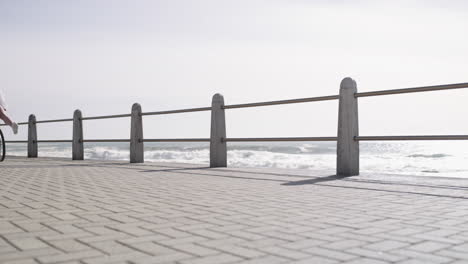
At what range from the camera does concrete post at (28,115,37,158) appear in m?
13.5

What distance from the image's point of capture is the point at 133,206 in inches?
137

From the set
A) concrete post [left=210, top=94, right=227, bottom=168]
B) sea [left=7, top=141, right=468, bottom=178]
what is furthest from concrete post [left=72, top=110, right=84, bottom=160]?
concrete post [left=210, top=94, right=227, bottom=168]

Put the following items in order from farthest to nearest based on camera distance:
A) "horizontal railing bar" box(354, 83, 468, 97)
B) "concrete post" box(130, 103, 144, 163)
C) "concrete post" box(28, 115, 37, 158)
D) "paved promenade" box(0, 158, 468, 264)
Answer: "concrete post" box(28, 115, 37, 158) < "concrete post" box(130, 103, 144, 163) < "horizontal railing bar" box(354, 83, 468, 97) < "paved promenade" box(0, 158, 468, 264)

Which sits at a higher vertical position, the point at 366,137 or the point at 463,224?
the point at 366,137

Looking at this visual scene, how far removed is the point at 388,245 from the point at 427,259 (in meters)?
0.26

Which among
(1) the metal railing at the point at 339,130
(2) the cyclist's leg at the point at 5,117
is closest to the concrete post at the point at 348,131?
(1) the metal railing at the point at 339,130

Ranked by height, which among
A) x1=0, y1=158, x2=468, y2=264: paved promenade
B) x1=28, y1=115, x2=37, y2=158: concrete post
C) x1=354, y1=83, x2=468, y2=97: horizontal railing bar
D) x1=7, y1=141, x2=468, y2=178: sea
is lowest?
x1=7, y1=141, x2=468, y2=178: sea

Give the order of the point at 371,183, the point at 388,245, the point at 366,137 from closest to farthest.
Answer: the point at 388,245 < the point at 371,183 < the point at 366,137

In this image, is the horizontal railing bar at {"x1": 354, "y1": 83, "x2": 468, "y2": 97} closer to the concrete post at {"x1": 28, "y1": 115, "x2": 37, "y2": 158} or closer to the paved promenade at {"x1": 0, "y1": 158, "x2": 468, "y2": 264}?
the paved promenade at {"x1": 0, "y1": 158, "x2": 468, "y2": 264}

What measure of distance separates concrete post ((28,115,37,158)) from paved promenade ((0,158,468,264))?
932 centimetres

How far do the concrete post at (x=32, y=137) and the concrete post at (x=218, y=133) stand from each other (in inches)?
302

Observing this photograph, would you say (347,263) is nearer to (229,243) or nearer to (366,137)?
(229,243)

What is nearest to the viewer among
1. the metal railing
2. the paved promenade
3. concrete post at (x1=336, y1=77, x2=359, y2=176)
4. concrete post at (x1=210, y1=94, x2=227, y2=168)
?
the paved promenade

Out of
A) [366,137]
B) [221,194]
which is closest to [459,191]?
[366,137]
